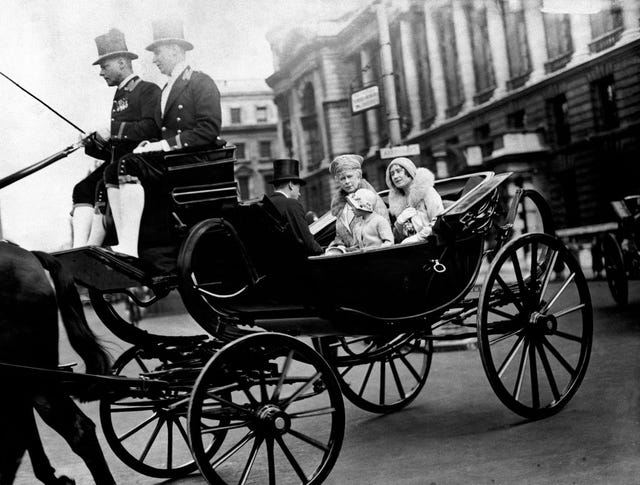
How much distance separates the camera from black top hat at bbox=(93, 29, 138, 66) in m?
4.12

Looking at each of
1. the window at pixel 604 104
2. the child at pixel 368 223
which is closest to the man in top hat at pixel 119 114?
the child at pixel 368 223

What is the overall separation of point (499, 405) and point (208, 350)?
2314 mm

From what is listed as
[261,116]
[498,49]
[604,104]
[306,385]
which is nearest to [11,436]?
[306,385]

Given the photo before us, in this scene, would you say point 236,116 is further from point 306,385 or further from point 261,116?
point 306,385

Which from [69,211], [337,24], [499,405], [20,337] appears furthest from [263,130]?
[20,337]

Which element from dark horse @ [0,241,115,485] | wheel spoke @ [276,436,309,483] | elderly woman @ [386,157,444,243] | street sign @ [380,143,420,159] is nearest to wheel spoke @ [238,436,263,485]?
wheel spoke @ [276,436,309,483]

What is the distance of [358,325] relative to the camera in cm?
402

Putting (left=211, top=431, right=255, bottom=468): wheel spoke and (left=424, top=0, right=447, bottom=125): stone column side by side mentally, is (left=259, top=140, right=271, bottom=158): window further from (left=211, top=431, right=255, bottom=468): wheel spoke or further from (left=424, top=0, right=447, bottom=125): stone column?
(left=424, top=0, right=447, bottom=125): stone column

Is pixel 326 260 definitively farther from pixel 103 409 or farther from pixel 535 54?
pixel 535 54

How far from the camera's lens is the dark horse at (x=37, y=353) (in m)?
2.96

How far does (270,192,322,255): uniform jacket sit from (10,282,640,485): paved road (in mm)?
1257

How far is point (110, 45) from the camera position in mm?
4129

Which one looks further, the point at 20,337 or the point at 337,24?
the point at 337,24

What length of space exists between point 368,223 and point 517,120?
1816 cm
